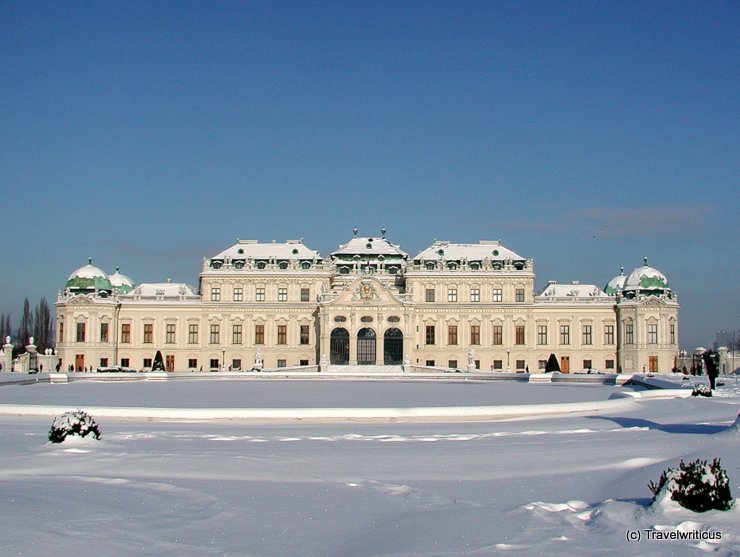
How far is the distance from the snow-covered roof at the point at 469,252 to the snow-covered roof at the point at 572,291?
5.57 metres

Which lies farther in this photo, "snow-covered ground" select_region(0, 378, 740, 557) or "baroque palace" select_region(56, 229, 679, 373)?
"baroque palace" select_region(56, 229, 679, 373)

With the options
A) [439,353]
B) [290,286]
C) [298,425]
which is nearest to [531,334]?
[439,353]

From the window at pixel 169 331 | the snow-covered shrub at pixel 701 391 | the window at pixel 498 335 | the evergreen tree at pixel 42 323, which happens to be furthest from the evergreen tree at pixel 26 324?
the snow-covered shrub at pixel 701 391

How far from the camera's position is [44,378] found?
5475 cm

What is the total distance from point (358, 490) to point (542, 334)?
238ft

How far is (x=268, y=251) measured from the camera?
84.5 metres

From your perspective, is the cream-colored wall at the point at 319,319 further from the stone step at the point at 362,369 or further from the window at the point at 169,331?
the stone step at the point at 362,369

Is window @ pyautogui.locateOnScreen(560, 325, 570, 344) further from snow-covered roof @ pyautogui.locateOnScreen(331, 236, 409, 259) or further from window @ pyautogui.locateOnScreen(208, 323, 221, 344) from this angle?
window @ pyautogui.locateOnScreen(208, 323, 221, 344)

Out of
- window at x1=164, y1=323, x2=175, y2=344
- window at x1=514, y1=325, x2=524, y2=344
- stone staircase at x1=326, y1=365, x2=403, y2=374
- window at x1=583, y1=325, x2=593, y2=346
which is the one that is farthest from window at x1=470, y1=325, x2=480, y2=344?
window at x1=164, y1=323, x2=175, y2=344

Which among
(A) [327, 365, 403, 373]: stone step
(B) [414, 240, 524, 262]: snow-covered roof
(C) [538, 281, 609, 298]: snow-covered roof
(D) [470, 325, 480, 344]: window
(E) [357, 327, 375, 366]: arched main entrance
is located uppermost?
(B) [414, 240, 524, 262]: snow-covered roof

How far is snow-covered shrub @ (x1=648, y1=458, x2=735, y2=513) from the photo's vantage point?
10492mm

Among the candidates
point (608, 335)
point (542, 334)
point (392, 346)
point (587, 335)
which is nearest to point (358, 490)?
point (392, 346)

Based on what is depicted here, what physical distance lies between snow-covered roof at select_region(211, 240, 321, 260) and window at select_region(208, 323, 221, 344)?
6348mm

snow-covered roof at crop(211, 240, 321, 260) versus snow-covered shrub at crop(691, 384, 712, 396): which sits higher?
snow-covered roof at crop(211, 240, 321, 260)
